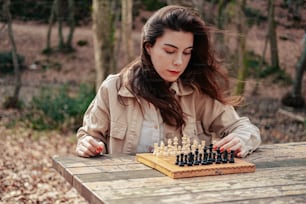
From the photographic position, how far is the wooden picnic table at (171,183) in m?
2.17

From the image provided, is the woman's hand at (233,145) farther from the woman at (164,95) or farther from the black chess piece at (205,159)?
the black chess piece at (205,159)

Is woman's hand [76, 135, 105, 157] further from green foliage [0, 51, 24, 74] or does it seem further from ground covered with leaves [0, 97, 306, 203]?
green foliage [0, 51, 24, 74]

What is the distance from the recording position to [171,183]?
7.82ft

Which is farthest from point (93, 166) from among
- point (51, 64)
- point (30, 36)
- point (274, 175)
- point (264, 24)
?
point (30, 36)

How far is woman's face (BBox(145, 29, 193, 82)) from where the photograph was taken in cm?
310

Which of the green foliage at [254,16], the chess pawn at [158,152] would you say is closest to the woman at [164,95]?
the chess pawn at [158,152]

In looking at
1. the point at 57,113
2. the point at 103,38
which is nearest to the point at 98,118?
the point at 103,38

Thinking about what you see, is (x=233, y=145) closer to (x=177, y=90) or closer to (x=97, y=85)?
(x=177, y=90)

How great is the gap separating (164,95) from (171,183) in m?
0.97

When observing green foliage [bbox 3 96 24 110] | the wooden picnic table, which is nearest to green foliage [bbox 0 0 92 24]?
green foliage [bbox 3 96 24 110]

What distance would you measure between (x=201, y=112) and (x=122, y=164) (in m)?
0.90

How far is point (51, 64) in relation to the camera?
58.3 feet

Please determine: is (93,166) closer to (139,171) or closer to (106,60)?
(139,171)

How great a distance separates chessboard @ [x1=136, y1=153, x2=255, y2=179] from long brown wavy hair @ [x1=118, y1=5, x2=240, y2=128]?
50 cm
